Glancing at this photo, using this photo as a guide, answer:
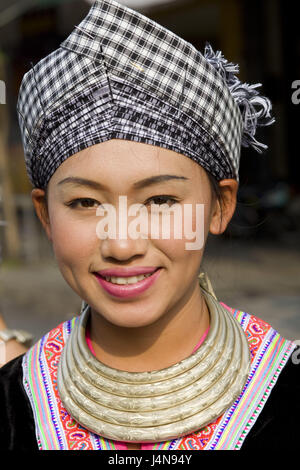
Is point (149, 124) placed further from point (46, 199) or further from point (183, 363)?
point (183, 363)

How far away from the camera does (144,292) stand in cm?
124

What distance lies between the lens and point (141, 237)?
1207 millimetres

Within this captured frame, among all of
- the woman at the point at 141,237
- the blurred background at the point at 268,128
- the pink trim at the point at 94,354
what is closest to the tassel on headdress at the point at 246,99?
the woman at the point at 141,237

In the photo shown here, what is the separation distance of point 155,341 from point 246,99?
74cm

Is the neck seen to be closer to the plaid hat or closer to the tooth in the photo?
the tooth

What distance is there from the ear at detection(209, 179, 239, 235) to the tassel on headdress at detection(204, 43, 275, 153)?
186 mm

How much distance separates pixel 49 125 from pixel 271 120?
678 millimetres

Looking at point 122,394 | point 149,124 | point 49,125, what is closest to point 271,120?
point 149,124

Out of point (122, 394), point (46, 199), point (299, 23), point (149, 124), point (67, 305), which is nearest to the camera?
point (149, 124)

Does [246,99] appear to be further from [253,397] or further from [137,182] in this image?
[253,397]

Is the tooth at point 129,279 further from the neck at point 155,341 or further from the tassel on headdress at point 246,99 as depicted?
the tassel on headdress at point 246,99

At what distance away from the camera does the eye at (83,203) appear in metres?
1.27

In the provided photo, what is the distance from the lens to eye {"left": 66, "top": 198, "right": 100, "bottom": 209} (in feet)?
4.17
